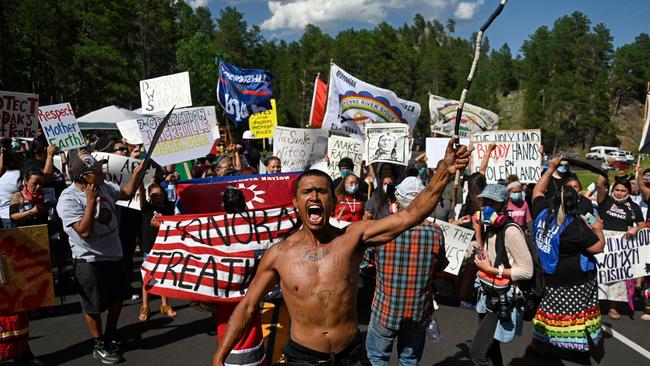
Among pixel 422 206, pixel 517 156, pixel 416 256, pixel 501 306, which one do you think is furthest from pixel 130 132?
pixel 422 206

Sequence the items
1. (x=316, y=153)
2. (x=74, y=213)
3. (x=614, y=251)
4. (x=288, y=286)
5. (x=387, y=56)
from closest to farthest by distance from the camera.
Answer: (x=288, y=286) → (x=74, y=213) → (x=614, y=251) → (x=316, y=153) → (x=387, y=56)

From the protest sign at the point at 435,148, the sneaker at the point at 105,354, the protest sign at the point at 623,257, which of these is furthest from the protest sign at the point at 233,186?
the protest sign at the point at 435,148

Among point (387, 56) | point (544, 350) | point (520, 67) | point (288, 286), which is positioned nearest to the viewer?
point (288, 286)

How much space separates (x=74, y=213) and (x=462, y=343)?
4.30 metres

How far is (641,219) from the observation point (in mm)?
6801

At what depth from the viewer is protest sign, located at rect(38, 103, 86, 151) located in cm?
922

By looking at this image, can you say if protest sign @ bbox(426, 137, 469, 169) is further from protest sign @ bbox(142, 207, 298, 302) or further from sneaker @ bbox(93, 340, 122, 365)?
sneaker @ bbox(93, 340, 122, 365)

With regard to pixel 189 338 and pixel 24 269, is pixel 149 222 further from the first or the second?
pixel 24 269

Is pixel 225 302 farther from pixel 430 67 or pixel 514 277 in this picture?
pixel 430 67

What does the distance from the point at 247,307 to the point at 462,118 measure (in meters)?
9.03

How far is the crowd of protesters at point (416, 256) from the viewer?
3.78 meters

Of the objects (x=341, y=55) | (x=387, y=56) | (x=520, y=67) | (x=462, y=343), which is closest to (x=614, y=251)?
(x=462, y=343)

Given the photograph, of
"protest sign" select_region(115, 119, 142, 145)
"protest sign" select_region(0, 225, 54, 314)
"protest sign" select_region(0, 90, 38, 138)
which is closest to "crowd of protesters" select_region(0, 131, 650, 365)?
"protest sign" select_region(0, 225, 54, 314)

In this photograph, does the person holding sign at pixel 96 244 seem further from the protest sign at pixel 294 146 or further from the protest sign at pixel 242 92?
the protest sign at pixel 242 92
